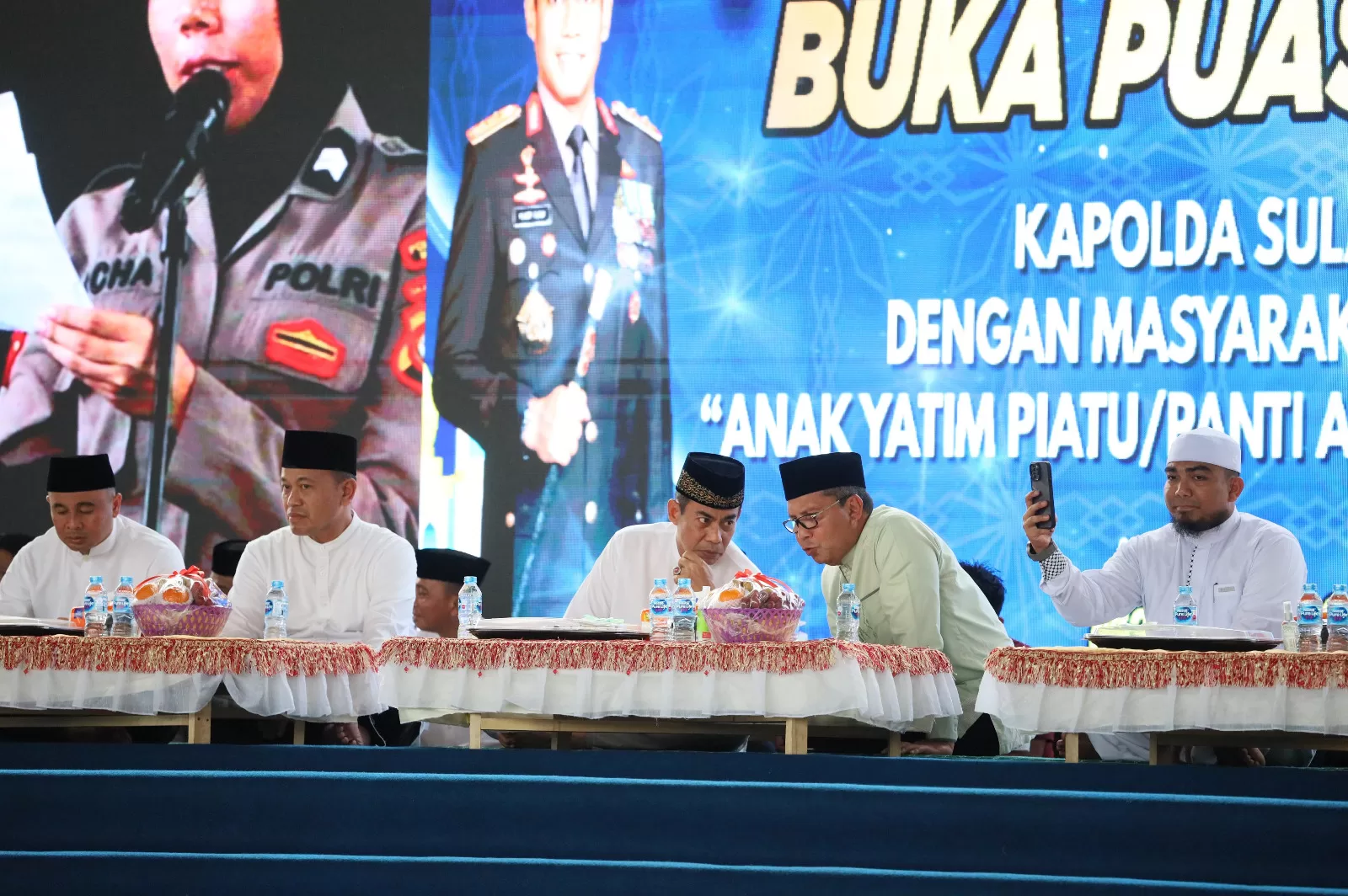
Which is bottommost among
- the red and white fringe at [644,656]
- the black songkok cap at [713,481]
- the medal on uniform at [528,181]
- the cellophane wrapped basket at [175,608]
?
the red and white fringe at [644,656]

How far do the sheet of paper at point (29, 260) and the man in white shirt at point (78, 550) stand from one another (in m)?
1.75

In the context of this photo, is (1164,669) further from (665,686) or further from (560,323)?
(560,323)

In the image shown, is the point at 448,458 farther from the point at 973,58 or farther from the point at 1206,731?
the point at 1206,731

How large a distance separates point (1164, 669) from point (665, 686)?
1.06 m

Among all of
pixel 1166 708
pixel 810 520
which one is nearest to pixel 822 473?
pixel 810 520

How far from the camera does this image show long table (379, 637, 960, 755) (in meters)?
3.56

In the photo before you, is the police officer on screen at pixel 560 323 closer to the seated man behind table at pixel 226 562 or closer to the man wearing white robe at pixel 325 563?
the seated man behind table at pixel 226 562

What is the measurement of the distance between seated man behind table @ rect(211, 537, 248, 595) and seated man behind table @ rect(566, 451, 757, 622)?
2.03 meters

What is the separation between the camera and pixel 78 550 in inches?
232

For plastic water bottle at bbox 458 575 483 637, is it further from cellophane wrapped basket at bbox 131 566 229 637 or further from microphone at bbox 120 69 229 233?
microphone at bbox 120 69 229 233

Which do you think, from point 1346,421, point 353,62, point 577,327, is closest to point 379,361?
point 577,327

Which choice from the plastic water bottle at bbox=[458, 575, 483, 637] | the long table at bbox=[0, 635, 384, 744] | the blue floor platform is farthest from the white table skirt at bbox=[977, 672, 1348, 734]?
the long table at bbox=[0, 635, 384, 744]

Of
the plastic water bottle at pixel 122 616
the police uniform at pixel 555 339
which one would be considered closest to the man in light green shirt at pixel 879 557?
the plastic water bottle at pixel 122 616

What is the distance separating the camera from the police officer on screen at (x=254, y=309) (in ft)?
23.5
